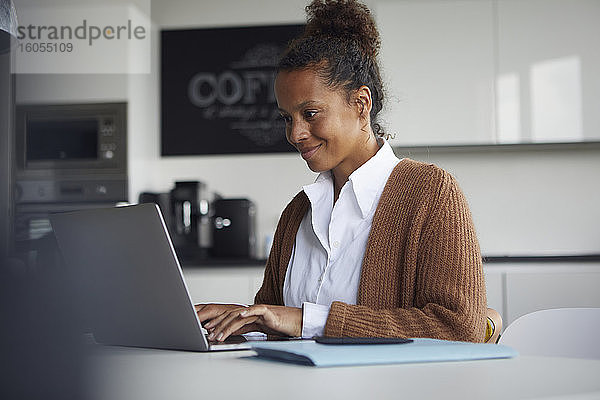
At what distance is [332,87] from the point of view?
154 centimetres

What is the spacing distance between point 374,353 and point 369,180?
0.75 m

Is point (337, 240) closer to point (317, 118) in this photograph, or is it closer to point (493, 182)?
point (317, 118)

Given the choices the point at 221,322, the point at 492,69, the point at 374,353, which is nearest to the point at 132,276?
the point at 221,322

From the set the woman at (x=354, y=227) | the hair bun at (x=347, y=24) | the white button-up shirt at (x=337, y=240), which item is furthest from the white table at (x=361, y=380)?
the hair bun at (x=347, y=24)

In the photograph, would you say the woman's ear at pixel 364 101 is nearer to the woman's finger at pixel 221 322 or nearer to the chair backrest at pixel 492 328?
the chair backrest at pixel 492 328

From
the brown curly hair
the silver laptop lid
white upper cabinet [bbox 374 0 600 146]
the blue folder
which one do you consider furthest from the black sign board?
the blue folder

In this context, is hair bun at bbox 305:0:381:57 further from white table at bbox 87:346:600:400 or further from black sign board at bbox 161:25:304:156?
black sign board at bbox 161:25:304:156

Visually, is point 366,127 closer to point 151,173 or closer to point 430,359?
point 430,359

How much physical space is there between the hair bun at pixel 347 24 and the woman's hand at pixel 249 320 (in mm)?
681

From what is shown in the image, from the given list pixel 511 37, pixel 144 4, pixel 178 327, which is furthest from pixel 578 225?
pixel 178 327

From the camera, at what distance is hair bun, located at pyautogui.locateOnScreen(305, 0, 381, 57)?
5.33 feet

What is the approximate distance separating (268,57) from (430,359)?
3.38 metres

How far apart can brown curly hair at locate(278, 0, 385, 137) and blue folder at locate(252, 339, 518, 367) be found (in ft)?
2.55

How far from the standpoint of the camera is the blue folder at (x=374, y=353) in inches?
30.5
